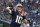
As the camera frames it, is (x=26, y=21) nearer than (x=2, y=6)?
Yes

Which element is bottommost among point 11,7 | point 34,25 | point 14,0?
point 34,25

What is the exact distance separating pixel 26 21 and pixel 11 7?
55 centimetres

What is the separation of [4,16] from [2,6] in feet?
0.93

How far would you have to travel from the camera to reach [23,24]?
2.58 meters

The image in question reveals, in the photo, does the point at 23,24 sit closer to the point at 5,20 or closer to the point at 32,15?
the point at 32,15

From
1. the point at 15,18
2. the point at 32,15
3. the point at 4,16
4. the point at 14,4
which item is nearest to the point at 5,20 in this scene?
the point at 4,16

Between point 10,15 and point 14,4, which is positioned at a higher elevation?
point 14,4

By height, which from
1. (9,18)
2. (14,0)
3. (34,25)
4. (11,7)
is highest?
(14,0)

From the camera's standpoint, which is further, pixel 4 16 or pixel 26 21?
pixel 4 16

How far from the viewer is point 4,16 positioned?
9.07 ft

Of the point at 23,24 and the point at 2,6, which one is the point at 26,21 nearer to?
the point at 23,24

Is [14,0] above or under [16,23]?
above

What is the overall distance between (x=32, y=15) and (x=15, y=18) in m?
0.45

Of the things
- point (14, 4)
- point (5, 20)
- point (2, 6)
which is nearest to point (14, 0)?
point (14, 4)
